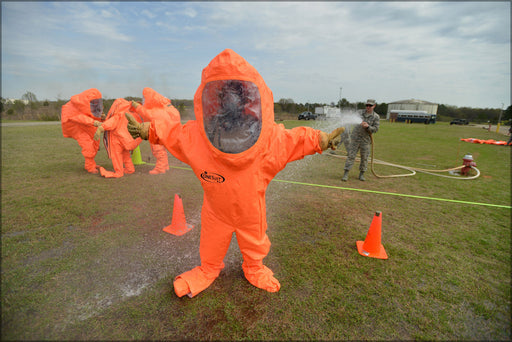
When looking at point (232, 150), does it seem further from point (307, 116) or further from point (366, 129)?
point (366, 129)

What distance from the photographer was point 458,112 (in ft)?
139

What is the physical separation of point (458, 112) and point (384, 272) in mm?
53880

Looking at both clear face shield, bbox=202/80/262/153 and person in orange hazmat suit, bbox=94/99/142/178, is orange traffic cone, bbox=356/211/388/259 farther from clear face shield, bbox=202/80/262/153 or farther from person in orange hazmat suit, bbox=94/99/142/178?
person in orange hazmat suit, bbox=94/99/142/178

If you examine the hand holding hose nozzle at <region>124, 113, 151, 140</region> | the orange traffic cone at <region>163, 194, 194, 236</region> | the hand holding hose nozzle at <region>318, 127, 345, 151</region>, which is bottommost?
the orange traffic cone at <region>163, 194, 194, 236</region>

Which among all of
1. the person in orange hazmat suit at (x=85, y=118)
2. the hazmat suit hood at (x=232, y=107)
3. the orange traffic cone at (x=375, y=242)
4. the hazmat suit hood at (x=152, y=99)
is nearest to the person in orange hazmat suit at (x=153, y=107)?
the hazmat suit hood at (x=152, y=99)

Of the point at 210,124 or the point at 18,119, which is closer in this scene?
the point at 210,124

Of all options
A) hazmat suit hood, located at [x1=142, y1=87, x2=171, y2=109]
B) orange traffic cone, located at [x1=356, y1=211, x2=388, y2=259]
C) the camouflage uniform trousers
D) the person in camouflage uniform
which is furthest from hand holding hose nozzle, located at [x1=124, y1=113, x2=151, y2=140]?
the camouflage uniform trousers

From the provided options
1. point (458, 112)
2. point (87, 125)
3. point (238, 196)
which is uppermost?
point (458, 112)

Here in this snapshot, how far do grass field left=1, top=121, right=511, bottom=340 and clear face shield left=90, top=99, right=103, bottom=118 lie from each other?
2.32 metres

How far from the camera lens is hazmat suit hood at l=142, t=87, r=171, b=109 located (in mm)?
7035

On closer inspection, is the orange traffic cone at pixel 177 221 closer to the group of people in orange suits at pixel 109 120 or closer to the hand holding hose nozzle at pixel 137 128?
the hand holding hose nozzle at pixel 137 128

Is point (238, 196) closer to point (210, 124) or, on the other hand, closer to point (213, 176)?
point (213, 176)

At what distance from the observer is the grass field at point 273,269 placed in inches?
92.4

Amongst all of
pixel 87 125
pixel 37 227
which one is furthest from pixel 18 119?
pixel 37 227
